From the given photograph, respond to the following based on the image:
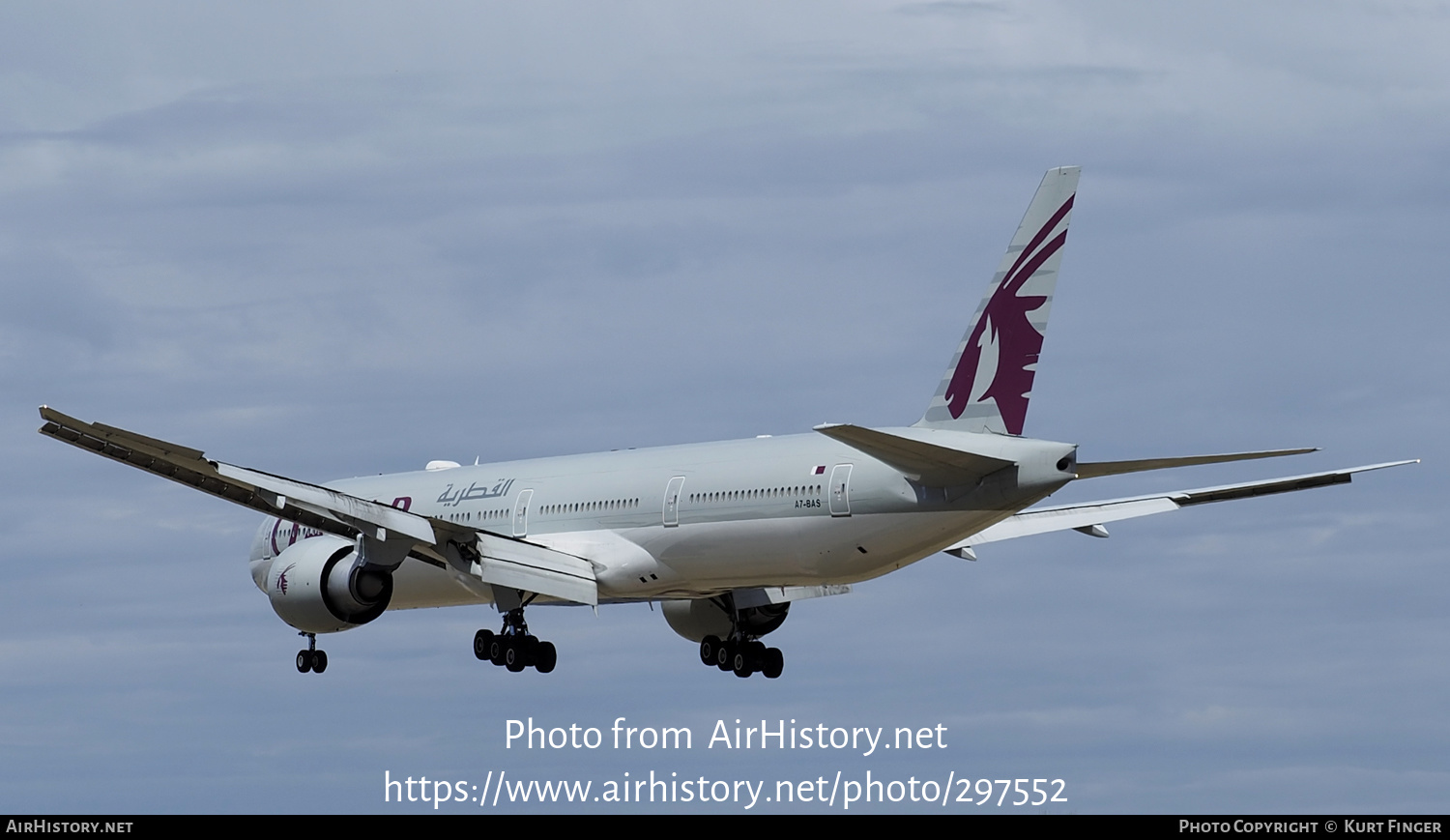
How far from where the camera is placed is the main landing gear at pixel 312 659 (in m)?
49.5

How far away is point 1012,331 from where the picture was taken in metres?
38.1

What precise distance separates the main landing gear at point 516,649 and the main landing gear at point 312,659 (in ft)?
19.8

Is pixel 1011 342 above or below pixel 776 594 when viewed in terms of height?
below

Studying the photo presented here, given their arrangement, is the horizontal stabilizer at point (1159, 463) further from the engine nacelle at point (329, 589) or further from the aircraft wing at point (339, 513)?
the engine nacelle at point (329, 589)

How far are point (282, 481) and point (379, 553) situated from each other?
3803 millimetres

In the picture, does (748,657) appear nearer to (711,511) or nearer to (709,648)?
(709,648)

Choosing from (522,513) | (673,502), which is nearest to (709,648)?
(522,513)

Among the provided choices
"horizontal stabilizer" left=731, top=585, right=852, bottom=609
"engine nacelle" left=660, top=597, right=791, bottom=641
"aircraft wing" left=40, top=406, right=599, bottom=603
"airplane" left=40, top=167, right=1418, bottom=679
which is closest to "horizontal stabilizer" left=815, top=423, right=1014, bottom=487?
"airplane" left=40, top=167, right=1418, bottom=679

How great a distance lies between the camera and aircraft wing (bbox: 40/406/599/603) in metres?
36.8

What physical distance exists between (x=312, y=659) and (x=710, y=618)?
9.08m

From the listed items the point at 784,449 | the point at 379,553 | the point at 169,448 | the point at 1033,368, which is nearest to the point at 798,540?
the point at 784,449

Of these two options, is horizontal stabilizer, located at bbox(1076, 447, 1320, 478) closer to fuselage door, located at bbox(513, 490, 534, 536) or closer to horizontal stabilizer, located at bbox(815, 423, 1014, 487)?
horizontal stabilizer, located at bbox(815, 423, 1014, 487)

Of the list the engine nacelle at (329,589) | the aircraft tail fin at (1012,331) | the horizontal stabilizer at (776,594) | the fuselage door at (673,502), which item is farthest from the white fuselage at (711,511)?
the horizontal stabilizer at (776,594)

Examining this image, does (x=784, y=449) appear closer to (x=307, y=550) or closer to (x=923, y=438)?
(x=923, y=438)
